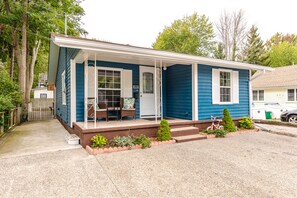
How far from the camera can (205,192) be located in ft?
7.70

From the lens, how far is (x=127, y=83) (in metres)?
6.60

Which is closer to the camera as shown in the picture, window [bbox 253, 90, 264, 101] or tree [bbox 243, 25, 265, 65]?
window [bbox 253, 90, 264, 101]

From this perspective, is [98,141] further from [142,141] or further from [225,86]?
[225,86]

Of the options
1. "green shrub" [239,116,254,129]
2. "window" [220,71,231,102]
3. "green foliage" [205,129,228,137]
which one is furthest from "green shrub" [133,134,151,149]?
"green shrub" [239,116,254,129]

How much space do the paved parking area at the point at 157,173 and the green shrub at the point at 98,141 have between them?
0.29m

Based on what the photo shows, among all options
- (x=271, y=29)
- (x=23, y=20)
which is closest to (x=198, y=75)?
(x=23, y=20)

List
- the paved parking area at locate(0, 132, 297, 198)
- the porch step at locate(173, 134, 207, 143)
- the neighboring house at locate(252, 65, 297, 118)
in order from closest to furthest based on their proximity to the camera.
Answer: the paved parking area at locate(0, 132, 297, 198) < the porch step at locate(173, 134, 207, 143) < the neighboring house at locate(252, 65, 297, 118)

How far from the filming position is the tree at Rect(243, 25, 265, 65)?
23.8m

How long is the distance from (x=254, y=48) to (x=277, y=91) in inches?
507

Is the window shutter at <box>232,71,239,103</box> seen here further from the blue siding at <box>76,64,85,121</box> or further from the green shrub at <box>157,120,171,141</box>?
the blue siding at <box>76,64,85,121</box>

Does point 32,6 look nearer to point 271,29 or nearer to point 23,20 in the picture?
point 23,20

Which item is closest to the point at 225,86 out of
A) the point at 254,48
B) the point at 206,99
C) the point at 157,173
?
the point at 206,99

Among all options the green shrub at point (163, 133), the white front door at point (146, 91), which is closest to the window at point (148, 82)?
the white front door at point (146, 91)

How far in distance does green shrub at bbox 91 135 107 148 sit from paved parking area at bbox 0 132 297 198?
0.94ft
